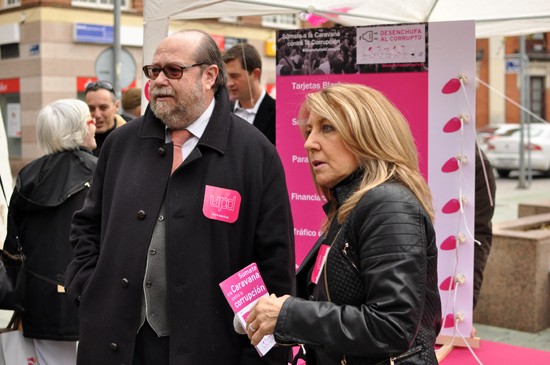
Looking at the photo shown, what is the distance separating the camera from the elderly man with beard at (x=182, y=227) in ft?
8.73

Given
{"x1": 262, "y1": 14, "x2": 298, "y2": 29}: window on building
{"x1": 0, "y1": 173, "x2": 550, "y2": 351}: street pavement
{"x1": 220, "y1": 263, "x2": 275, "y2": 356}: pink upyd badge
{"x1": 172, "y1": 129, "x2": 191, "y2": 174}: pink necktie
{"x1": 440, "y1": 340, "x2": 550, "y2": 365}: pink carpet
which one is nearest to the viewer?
{"x1": 220, "y1": 263, "x2": 275, "y2": 356}: pink upyd badge

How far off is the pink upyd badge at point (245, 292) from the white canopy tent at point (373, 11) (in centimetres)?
235

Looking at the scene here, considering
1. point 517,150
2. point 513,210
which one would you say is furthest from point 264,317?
point 517,150

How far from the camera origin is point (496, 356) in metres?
4.51

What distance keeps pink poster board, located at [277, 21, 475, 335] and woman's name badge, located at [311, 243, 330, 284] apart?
1.86 meters

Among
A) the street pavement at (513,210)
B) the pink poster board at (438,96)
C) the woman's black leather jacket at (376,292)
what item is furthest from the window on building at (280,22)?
the woman's black leather jacket at (376,292)

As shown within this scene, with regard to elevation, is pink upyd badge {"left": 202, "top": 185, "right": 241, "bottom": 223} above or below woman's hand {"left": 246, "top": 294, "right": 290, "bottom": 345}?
above

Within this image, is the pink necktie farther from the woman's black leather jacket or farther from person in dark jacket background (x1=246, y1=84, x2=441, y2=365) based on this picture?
the woman's black leather jacket

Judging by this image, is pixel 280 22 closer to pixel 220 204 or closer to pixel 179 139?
pixel 179 139

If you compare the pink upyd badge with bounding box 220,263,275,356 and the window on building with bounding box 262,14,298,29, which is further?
the window on building with bounding box 262,14,298,29

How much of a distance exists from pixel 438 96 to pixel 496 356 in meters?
1.57

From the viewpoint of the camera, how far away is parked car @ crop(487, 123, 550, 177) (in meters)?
23.4

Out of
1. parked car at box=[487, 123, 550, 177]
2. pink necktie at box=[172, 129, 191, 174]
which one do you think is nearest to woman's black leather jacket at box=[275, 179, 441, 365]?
pink necktie at box=[172, 129, 191, 174]

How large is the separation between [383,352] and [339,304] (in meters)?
0.19
